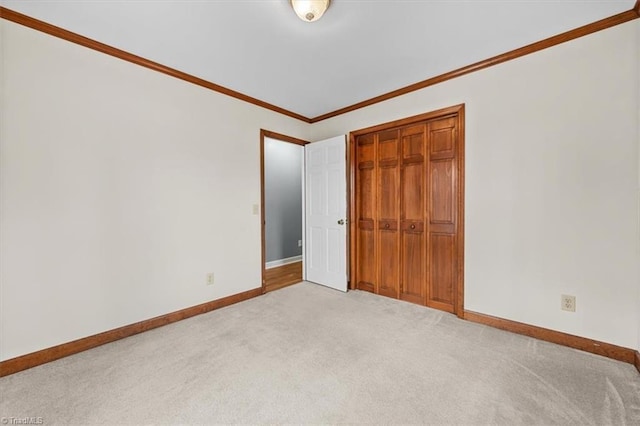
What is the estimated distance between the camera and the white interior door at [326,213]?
347 centimetres

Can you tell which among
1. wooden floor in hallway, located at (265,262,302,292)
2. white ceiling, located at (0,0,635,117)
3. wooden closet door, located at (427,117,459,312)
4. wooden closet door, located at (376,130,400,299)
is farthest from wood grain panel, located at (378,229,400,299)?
white ceiling, located at (0,0,635,117)

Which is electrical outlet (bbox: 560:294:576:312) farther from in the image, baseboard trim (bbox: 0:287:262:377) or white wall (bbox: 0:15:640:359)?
baseboard trim (bbox: 0:287:262:377)

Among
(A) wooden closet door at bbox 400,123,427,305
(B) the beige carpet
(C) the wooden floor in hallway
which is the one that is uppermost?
(A) wooden closet door at bbox 400,123,427,305

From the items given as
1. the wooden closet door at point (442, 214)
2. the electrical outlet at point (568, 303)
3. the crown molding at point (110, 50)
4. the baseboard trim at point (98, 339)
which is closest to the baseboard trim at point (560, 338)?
the electrical outlet at point (568, 303)

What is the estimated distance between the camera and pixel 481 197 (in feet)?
8.18

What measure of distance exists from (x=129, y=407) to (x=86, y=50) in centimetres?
266

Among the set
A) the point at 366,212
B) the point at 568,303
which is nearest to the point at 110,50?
the point at 366,212

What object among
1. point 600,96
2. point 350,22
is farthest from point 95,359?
point 600,96

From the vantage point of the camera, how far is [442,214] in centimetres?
280

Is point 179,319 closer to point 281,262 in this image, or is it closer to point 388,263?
point 388,263

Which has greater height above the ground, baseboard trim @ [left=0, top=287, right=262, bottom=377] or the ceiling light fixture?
the ceiling light fixture

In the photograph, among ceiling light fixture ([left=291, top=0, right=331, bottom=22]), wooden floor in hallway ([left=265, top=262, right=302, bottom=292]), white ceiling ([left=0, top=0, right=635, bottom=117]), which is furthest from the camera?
wooden floor in hallway ([left=265, top=262, right=302, bottom=292])

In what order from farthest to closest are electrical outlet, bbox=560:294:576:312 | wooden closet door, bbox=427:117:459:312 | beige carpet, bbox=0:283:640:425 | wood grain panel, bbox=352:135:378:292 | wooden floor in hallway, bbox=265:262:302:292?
wooden floor in hallway, bbox=265:262:302:292 < wood grain panel, bbox=352:135:378:292 < wooden closet door, bbox=427:117:459:312 < electrical outlet, bbox=560:294:576:312 < beige carpet, bbox=0:283:640:425

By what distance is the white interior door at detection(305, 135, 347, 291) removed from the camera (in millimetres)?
3475
